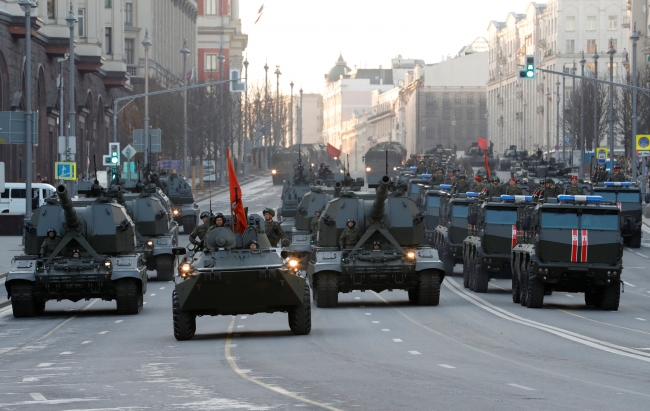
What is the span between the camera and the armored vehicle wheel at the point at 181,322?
20906mm

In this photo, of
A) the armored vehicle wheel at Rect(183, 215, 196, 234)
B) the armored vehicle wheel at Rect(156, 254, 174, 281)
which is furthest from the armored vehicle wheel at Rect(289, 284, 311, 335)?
the armored vehicle wheel at Rect(183, 215, 196, 234)

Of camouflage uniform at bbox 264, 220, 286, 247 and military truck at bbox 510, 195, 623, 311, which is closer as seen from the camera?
Result: camouflage uniform at bbox 264, 220, 286, 247

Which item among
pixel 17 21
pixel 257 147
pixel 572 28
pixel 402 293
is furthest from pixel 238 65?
pixel 402 293

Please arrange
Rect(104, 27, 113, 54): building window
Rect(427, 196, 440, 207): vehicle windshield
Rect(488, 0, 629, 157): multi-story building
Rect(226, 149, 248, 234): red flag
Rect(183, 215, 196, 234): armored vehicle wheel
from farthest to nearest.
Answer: Rect(488, 0, 629, 157): multi-story building, Rect(104, 27, 113, 54): building window, Rect(183, 215, 196, 234): armored vehicle wheel, Rect(427, 196, 440, 207): vehicle windshield, Rect(226, 149, 248, 234): red flag

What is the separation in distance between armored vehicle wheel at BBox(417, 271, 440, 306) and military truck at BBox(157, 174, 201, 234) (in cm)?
2683

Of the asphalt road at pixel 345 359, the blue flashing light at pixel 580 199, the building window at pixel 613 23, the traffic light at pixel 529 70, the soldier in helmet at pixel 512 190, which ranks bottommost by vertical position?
the asphalt road at pixel 345 359

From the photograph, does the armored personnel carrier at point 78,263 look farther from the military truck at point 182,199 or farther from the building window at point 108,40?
the building window at point 108,40

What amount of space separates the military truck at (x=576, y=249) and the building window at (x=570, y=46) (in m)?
116

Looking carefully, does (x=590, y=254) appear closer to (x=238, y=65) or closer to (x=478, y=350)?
(x=478, y=350)

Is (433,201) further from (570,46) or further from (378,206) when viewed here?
(570,46)

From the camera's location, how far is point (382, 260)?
2731cm

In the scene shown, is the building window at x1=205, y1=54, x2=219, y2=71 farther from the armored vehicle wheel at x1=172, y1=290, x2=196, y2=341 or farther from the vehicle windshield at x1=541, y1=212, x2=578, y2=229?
the armored vehicle wheel at x1=172, y1=290, x2=196, y2=341

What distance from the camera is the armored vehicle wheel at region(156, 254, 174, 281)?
35.5 metres

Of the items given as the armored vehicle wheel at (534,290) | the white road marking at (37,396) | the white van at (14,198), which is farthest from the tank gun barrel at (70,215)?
the white van at (14,198)
